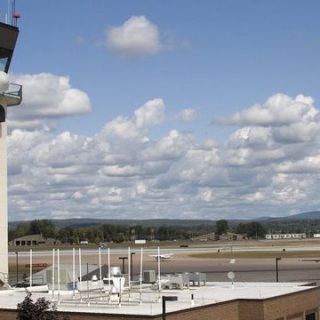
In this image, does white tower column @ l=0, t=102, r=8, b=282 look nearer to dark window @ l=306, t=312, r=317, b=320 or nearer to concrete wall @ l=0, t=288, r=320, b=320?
concrete wall @ l=0, t=288, r=320, b=320

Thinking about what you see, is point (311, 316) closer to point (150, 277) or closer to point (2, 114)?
point (150, 277)

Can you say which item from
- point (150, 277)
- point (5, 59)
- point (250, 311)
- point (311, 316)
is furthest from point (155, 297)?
point (5, 59)

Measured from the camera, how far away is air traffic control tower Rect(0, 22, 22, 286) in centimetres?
4669

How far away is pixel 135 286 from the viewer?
45.3m

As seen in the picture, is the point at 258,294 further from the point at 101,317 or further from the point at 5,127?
the point at 5,127

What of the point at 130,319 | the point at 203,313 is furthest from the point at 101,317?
the point at 203,313

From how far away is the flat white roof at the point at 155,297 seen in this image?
1291 inches

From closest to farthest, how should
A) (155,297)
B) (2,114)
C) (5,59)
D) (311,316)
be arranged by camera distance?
(155,297) < (311,316) < (5,59) < (2,114)

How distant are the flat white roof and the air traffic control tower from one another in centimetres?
511

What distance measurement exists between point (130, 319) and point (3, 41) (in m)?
24.0

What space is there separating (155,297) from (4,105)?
1860 centimetres

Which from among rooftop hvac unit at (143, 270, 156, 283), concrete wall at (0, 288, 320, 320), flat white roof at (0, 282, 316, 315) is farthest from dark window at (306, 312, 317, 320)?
rooftop hvac unit at (143, 270, 156, 283)

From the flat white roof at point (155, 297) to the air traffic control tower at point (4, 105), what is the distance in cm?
511

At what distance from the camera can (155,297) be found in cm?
3766
